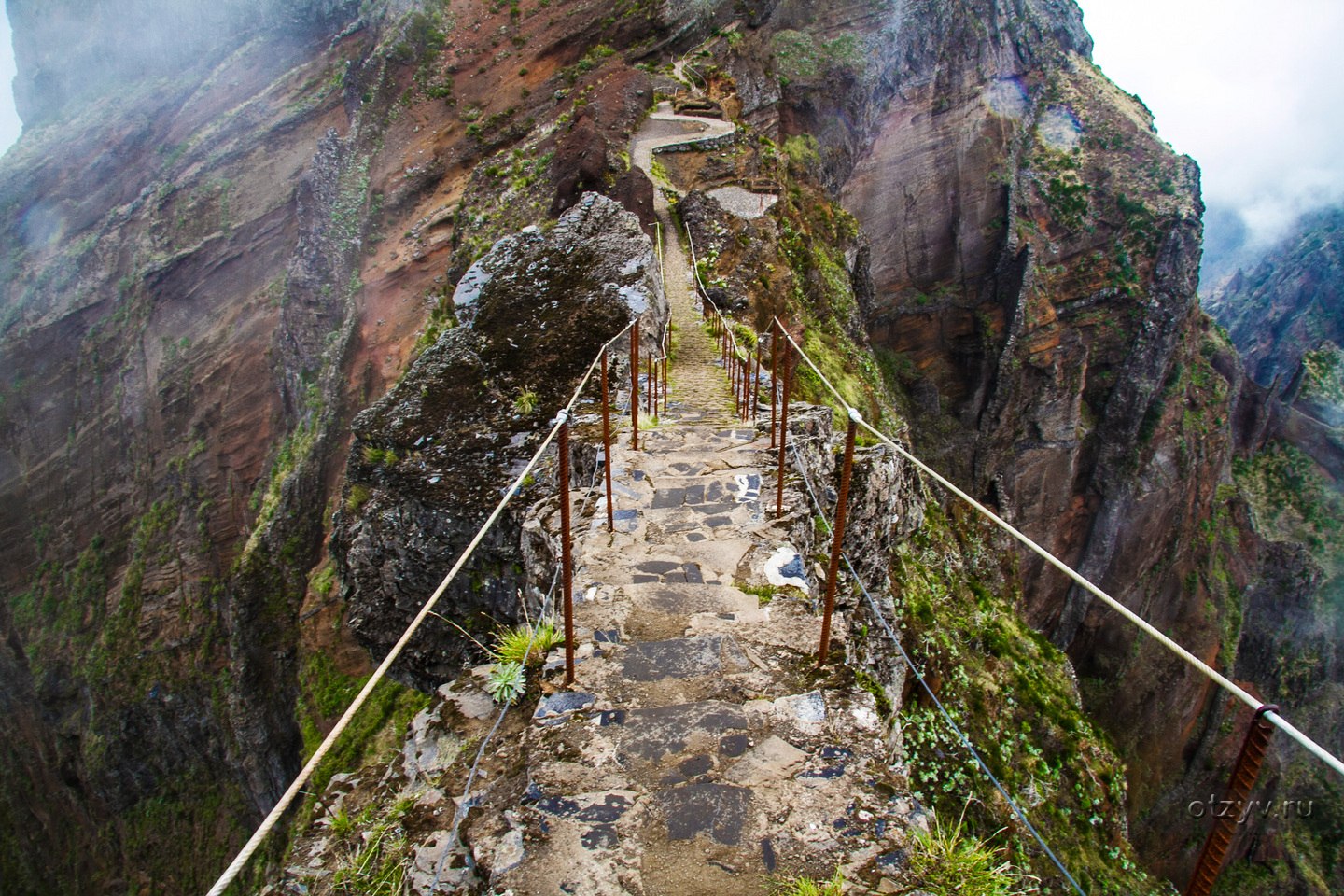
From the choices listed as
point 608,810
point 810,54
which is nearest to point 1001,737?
point 608,810

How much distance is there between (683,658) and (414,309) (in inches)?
637

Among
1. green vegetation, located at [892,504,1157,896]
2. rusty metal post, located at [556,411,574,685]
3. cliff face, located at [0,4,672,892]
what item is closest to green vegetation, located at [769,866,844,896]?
rusty metal post, located at [556,411,574,685]

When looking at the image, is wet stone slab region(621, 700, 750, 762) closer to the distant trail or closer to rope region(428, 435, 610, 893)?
rope region(428, 435, 610, 893)

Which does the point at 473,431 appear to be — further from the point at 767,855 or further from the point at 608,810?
the point at 767,855

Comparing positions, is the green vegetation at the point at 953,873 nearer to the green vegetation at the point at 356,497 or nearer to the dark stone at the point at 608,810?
the dark stone at the point at 608,810

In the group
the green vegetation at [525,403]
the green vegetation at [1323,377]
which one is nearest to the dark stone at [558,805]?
the green vegetation at [525,403]

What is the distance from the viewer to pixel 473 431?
801 cm

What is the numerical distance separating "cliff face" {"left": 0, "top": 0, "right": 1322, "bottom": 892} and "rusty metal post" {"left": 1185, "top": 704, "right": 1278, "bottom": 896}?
7.93m

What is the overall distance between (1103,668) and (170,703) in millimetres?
32690

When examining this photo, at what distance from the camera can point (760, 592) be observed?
4.21 metres

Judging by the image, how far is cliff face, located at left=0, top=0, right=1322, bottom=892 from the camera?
17.1 metres

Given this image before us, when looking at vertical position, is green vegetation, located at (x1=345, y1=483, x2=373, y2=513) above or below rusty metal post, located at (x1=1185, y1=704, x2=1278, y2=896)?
below

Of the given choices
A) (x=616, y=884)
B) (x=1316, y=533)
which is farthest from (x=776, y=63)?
(x=1316, y=533)

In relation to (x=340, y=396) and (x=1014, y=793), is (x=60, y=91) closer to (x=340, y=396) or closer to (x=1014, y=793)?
(x=340, y=396)
